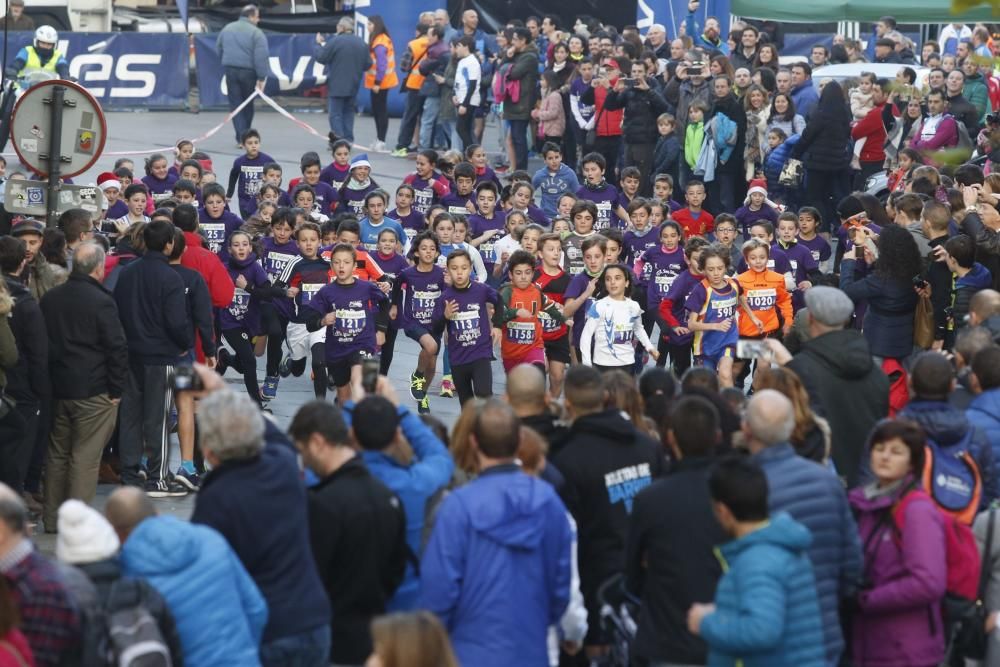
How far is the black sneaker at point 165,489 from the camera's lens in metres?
11.5

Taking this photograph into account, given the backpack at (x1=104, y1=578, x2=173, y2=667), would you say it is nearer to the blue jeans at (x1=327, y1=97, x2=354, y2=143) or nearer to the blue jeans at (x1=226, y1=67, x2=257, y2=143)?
the blue jeans at (x1=327, y1=97, x2=354, y2=143)

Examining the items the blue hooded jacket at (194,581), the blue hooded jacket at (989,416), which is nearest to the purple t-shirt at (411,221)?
the blue hooded jacket at (989,416)

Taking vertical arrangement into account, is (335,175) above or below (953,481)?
above

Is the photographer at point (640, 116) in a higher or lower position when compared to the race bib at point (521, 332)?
higher

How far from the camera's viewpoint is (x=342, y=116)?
26703 millimetres

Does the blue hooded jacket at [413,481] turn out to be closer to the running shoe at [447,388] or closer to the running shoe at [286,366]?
the running shoe at [286,366]

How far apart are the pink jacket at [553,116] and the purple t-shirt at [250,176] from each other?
5619mm

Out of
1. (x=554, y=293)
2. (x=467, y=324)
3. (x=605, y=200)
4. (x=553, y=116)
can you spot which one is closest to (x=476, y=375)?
(x=467, y=324)

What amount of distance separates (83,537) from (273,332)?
8428mm

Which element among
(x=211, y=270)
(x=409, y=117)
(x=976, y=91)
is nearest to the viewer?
(x=211, y=270)

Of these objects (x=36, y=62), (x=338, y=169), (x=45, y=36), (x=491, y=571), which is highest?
(x=45, y=36)

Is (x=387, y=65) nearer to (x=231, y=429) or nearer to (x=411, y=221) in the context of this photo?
(x=411, y=221)

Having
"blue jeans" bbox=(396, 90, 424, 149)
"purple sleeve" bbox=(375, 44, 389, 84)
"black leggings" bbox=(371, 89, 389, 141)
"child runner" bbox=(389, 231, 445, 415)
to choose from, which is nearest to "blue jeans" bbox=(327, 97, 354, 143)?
"black leggings" bbox=(371, 89, 389, 141)

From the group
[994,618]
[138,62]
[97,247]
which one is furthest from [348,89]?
[994,618]
